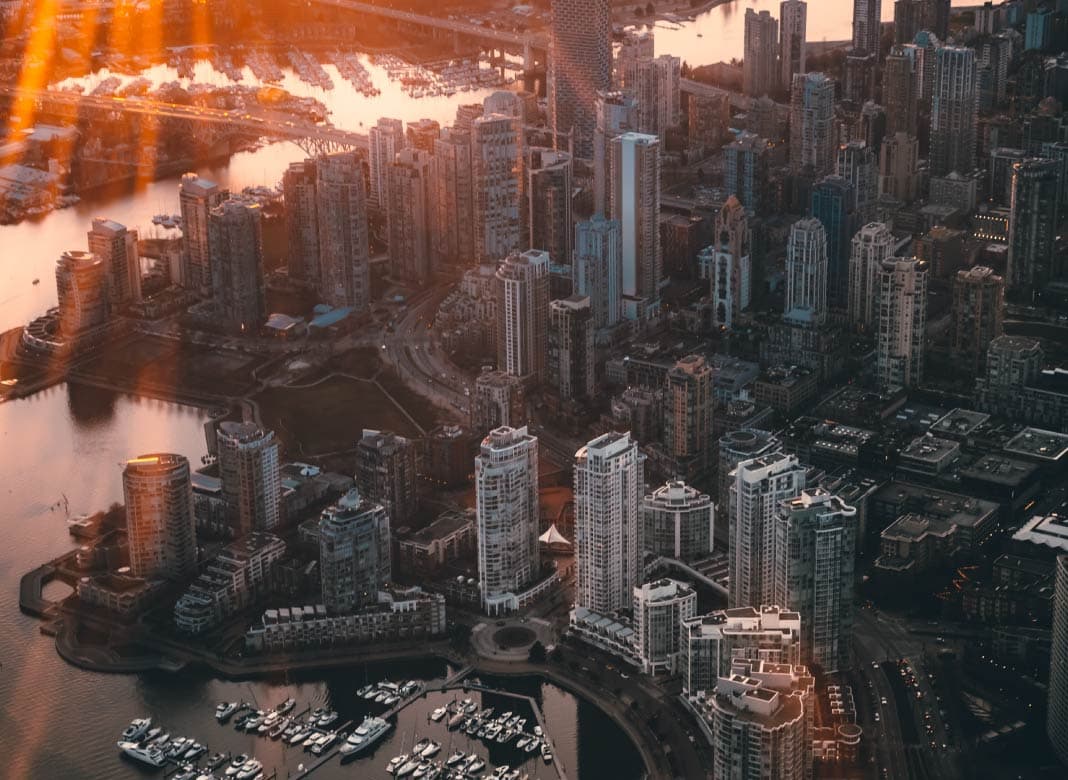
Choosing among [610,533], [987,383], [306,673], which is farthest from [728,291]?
[306,673]

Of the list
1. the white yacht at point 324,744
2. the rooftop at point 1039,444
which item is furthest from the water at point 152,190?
the rooftop at point 1039,444

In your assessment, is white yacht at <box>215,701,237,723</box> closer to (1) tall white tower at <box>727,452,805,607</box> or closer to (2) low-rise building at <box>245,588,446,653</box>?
(2) low-rise building at <box>245,588,446,653</box>

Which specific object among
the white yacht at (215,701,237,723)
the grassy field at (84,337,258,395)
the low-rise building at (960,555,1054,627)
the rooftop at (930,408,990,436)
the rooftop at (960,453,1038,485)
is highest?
the grassy field at (84,337,258,395)

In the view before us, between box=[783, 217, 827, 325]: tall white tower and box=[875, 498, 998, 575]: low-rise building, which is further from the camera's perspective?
box=[783, 217, 827, 325]: tall white tower

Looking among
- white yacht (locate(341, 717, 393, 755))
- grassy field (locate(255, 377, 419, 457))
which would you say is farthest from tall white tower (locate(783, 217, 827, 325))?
white yacht (locate(341, 717, 393, 755))

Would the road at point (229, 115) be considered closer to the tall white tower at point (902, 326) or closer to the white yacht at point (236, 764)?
the tall white tower at point (902, 326)

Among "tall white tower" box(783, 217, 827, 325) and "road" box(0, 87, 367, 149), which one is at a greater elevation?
"road" box(0, 87, 367, 149)

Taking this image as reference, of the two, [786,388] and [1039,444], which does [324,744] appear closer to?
[786,388]
